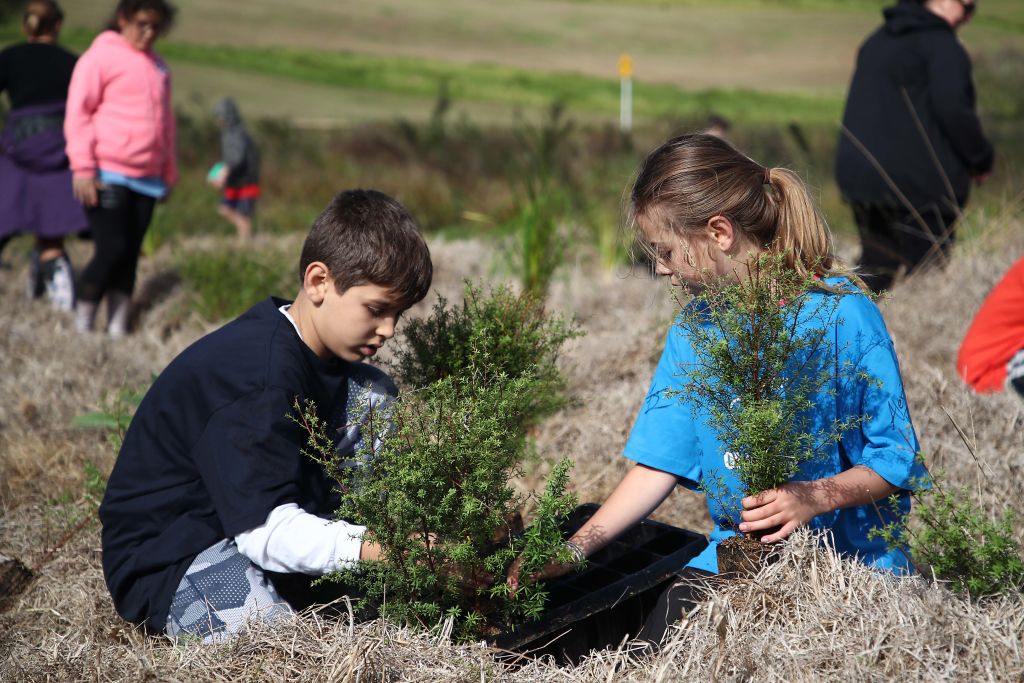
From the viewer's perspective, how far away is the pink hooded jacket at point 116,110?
4887mm

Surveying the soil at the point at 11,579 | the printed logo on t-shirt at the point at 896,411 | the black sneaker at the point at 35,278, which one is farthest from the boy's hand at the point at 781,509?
the black sneaker at the point at 35,278

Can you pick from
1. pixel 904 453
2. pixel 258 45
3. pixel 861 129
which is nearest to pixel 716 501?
pixel 904 453

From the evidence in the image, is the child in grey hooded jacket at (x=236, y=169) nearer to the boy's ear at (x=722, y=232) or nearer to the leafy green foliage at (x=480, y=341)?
the leafy green foliage at (x=480, y=341)

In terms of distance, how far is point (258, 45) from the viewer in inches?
626

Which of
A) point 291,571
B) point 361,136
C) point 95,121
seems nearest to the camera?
point 291,571

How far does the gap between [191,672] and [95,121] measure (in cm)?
397

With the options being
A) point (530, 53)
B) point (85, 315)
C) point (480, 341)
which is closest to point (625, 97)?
point (530, 53)

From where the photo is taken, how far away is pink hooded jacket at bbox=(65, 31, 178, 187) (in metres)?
4.89

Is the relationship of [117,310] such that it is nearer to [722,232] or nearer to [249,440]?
[249,440]

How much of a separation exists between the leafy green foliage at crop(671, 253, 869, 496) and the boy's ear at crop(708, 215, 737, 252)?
0.51 ft

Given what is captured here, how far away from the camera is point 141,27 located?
490 centimetres

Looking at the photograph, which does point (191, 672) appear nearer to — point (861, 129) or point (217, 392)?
point (217, 392)

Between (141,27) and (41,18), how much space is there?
2.77ft

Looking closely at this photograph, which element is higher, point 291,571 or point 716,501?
point 716,501
